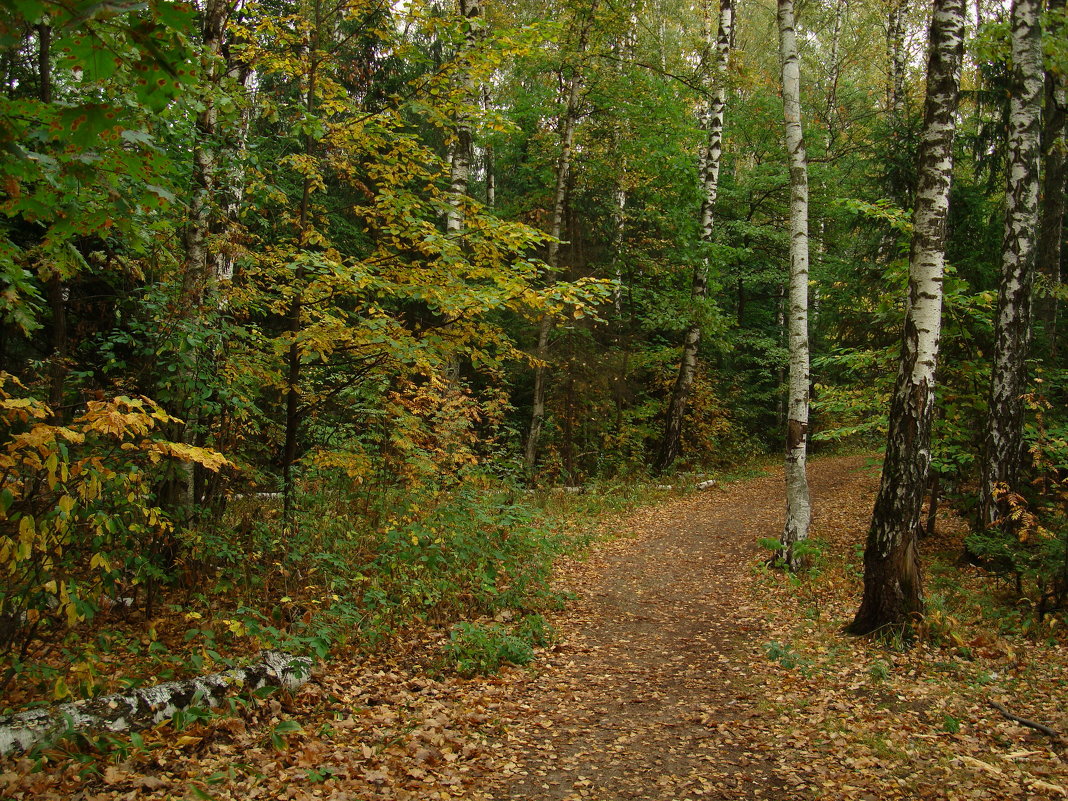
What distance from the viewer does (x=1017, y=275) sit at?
918 cm

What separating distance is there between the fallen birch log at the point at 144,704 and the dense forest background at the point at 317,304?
231mm

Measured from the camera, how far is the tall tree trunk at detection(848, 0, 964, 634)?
681 centimetres

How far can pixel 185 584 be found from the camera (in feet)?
20.8

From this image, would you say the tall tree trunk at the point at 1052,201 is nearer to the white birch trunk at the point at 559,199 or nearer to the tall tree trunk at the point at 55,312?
the white birch trunk at the point at 559,199

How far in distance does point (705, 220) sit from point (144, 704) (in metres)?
18.0

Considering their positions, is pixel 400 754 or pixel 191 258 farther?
pixel 191 258

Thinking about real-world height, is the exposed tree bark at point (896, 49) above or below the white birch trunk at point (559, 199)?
above

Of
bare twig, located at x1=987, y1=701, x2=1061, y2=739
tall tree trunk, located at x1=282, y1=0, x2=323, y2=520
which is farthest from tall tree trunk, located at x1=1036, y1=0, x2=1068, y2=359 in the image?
tall tree trunk, located at x1=282, y1=0, x2=323, y2=520

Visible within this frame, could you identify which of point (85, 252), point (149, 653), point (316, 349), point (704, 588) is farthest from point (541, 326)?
point (149, 653)

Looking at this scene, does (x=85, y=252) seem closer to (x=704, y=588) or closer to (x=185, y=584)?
(x=185, y=584)

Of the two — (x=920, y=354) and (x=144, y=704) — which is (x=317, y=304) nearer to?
(x=144, y=704)

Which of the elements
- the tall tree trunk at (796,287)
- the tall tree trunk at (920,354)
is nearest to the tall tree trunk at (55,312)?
the tall tree trunk at (920,354)

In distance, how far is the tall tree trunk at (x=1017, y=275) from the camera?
9141mm

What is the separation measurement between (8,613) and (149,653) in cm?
108
